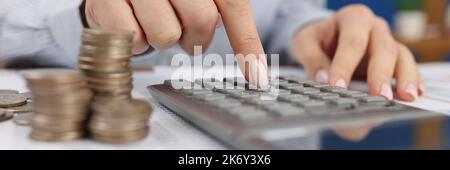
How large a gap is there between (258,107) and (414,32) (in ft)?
6.40

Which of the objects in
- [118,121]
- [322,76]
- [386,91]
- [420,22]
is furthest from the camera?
[420,22]

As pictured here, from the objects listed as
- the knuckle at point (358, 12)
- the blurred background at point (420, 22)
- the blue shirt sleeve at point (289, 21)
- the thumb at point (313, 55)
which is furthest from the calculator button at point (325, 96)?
the blurred background at point (420, 22)

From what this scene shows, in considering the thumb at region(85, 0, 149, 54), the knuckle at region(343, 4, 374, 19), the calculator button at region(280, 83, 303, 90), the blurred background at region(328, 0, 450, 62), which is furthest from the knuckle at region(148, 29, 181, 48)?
the blurred background at region(328, 0, 450, 62)

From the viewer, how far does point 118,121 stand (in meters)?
0.28

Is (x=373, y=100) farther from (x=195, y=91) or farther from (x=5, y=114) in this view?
(x=5, y=114)

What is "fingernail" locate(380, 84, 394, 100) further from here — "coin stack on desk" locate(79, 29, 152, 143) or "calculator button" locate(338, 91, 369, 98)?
"coin stack on desk" locate(79, 29, 152, 143)

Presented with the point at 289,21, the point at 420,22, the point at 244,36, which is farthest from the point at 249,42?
the point at 420,22

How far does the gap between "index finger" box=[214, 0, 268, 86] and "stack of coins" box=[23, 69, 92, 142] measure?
19 centimetres

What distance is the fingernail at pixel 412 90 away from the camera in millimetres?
506

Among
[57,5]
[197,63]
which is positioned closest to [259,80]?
[197,63]

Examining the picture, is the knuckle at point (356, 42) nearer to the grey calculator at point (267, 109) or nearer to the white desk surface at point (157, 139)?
the grey calculator at point (267, 109)

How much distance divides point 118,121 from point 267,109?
0.10 meters

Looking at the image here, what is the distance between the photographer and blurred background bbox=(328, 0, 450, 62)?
2.03 m
